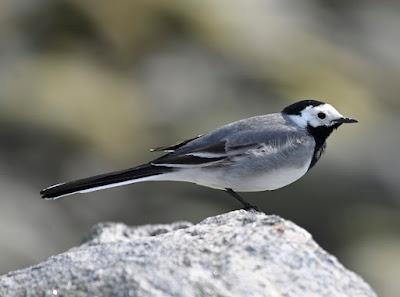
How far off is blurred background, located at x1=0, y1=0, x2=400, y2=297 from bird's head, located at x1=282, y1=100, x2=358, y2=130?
6767 millimetres

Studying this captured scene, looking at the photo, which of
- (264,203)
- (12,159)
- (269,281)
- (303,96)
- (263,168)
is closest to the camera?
(269,281)

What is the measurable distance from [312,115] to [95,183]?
1740 millimetres

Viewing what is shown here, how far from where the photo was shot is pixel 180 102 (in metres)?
18.5

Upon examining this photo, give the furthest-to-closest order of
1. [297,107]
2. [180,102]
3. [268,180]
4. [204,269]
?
[180,102]
[297,107]
[268,180]
[204,269]

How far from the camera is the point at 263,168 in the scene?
25.4 feet

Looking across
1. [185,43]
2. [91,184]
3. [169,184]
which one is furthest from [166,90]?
[91,184]

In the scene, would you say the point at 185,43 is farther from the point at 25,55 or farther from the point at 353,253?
the point at 353,253

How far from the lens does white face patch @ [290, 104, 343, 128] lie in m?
8.19

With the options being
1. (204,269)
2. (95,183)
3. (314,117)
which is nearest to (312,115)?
(314,117)

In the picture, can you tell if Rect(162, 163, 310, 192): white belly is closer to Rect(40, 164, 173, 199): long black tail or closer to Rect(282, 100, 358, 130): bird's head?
Rect(40, 164, 173, 199): long black tail

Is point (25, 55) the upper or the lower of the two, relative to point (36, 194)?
upper

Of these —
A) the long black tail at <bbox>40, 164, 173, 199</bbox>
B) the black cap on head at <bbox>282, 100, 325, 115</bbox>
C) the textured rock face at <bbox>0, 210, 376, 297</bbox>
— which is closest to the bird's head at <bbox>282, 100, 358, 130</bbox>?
the black cap on head at <bbox>282, 100, 325, 115</bbox>

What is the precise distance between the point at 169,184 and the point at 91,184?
8448mm

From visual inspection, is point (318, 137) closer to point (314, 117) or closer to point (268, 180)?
point (314, 117)
